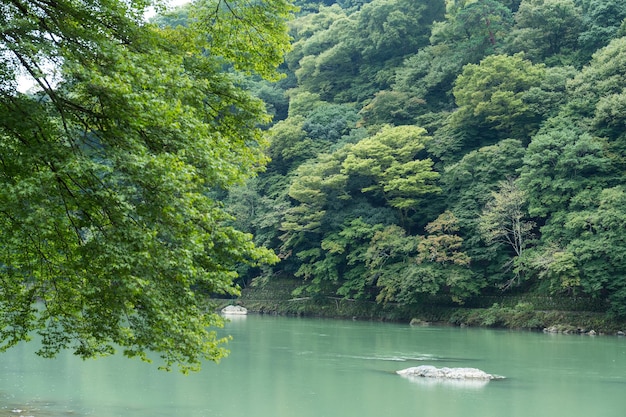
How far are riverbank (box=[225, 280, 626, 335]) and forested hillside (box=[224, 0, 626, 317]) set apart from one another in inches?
20.1

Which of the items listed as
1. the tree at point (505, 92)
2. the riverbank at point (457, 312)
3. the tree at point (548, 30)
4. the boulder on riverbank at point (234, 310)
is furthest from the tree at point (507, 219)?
the boulder on riverbank at point (234, 310)

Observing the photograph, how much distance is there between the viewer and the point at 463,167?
28688mm

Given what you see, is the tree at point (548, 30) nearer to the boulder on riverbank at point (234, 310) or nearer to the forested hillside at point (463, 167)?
the forested hillside at point (463, 167)

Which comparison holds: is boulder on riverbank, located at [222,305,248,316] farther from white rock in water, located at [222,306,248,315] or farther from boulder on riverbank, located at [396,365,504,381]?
boulder on riverbank, located at [396,365,504,381]

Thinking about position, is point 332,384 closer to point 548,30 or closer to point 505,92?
point 505,92

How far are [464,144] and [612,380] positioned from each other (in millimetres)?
18096

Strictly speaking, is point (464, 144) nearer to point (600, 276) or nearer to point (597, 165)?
point (597, 165)

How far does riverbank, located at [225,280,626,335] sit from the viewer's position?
23.9 meters

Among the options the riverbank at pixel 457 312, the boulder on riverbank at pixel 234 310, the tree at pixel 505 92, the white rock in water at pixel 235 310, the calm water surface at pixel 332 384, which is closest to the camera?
the calm water surface at pixel 332 384

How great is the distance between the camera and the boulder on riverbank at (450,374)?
1359 cm

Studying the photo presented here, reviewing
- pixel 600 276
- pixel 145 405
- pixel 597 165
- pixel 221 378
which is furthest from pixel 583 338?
pixel 145 405

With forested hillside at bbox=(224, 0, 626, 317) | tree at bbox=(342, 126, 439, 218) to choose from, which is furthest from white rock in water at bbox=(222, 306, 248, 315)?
tree at bbox=(342, 126, 439, 218)

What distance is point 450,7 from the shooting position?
3828 cm

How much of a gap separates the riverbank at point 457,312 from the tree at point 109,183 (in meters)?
19.9
